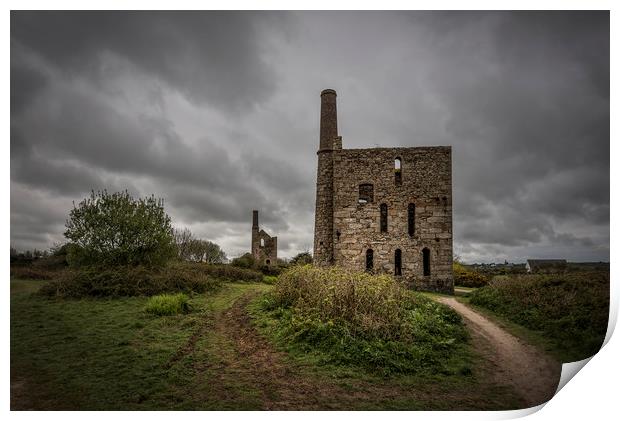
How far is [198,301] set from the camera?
1280 centimetres

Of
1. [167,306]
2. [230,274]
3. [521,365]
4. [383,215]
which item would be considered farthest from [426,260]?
[167,306]

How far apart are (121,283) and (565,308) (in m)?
14.3

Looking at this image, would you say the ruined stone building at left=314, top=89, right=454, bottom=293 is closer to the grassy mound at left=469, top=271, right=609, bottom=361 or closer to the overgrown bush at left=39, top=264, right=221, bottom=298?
the grassy mound at left=469, top=271, right=609, bottom=361

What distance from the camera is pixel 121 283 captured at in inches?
522

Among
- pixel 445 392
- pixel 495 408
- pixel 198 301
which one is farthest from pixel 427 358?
pixel 198 301

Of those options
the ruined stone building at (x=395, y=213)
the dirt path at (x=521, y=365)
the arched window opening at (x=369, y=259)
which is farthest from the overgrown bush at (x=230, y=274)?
the dirt path at (x=521, y=365)

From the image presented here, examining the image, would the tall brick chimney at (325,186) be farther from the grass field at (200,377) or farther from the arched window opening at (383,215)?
the grass field at (200,377)

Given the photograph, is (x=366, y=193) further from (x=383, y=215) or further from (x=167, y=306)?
(x=167, y=306)

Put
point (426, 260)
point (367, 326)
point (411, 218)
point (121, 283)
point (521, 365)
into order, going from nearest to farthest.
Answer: point (521, 365)
point (367, 326)
point (121, 283)
point (426, 260)
point (411, 218)

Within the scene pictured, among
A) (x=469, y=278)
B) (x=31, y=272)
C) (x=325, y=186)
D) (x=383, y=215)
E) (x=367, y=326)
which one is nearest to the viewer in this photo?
(x=367, y=326)

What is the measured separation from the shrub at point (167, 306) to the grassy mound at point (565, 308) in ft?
32.3

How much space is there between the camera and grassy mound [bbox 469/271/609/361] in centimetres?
695

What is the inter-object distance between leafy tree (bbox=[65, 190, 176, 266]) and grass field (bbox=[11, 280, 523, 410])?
5832 mm
